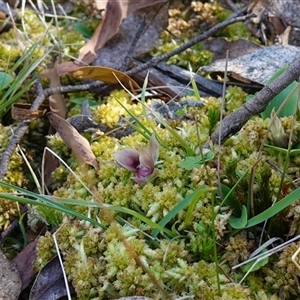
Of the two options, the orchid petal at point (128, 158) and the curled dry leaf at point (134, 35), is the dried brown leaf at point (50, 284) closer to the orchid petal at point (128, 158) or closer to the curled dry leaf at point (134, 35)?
the orchid petal at point (128, 158)

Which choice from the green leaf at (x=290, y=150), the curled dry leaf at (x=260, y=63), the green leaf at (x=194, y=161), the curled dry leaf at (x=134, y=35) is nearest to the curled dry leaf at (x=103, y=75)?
the curled dry leaf at (x=134, y=35)

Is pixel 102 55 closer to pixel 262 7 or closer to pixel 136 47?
pixel 136 47

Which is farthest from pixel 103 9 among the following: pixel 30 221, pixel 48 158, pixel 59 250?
pixel 59 250

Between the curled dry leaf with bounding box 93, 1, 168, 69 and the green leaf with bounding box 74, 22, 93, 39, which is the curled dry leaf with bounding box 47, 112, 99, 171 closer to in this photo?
the curled dry leaf with bounding box 93, 1, 168, 69

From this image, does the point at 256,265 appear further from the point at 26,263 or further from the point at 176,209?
the point at 26,263

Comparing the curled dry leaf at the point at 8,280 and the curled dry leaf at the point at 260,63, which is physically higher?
the curled dry leaf at the point at 260,63

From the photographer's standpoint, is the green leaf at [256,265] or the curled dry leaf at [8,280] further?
the curled dry leaf at [8,280]

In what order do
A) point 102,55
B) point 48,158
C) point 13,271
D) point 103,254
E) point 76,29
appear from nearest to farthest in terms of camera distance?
1. point 103,254
2. point 13,271
3. point 48,158
4. point 102,55
5. point 76,29
